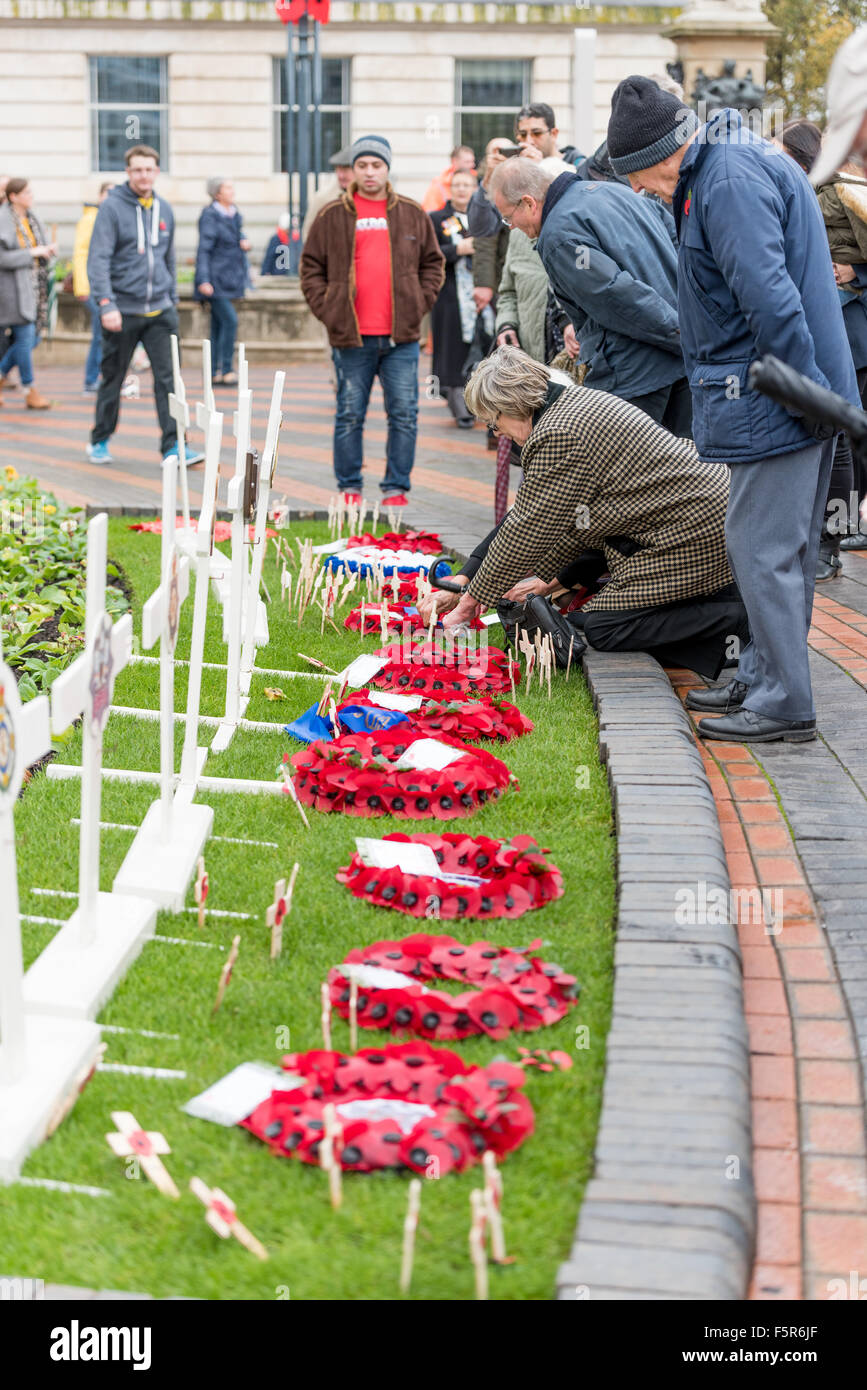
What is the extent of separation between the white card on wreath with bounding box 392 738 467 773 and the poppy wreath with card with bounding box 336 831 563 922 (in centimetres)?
55

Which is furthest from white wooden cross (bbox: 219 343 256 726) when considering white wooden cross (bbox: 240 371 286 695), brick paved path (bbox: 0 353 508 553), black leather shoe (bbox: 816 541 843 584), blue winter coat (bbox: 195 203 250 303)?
blue winter coat (bbox: 195 203 250 303)

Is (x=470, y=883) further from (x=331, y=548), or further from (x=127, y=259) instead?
(x=127, y=259)

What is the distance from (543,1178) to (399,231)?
757cm

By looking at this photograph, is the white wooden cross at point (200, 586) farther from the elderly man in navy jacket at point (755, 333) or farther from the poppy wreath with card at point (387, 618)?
the poppy wreath with card at point (387, 618)

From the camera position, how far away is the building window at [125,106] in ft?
95.3

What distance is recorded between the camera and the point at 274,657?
6047mm

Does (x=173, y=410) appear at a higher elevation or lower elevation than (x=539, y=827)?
higher

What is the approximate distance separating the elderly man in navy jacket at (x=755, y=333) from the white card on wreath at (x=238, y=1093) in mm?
2394

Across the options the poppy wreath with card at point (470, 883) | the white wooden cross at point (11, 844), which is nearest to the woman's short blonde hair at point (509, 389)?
the poppy wreath with card at point (470, 883)

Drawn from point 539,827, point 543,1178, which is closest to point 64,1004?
point 543,1178

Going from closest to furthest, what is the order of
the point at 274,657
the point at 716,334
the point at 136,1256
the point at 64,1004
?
the point at 136,1256 → the point at 64,1004 → the point at 716,334 → the point at 274,657

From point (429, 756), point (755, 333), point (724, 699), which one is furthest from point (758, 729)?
point (755, 333)
